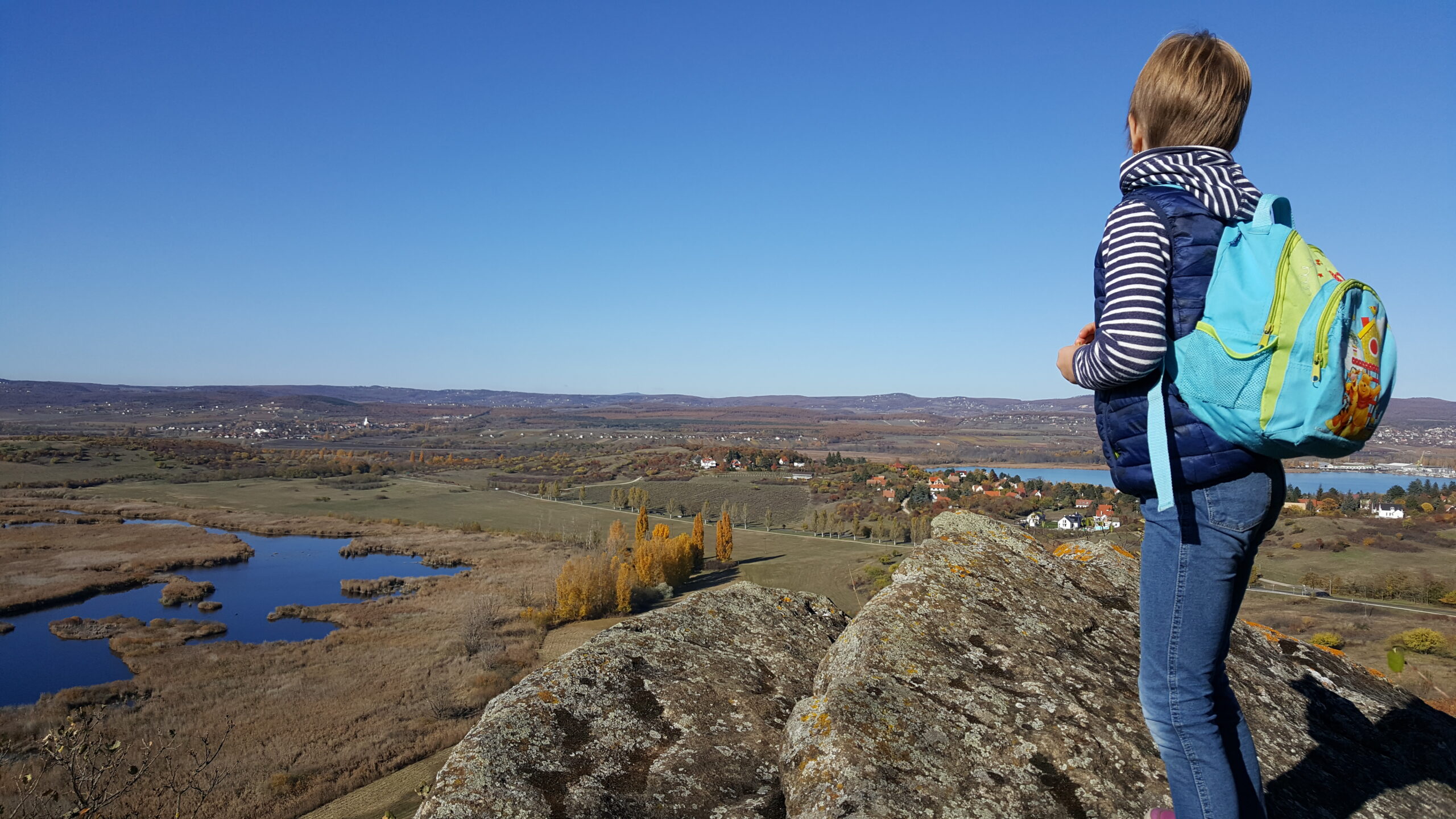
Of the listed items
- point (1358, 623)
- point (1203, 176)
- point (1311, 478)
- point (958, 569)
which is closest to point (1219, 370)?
point (1203, 176)

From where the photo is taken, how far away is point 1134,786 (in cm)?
366

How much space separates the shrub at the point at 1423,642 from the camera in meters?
32.5

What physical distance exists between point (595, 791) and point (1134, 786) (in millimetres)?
2735

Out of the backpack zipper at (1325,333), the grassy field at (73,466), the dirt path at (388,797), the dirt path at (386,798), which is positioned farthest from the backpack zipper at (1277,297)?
the grassy field at (73,466)

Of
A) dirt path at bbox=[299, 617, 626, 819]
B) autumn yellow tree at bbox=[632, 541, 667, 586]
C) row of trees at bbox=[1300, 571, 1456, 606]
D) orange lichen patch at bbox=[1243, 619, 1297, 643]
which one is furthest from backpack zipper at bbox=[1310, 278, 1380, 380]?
autumn yellow tree at bbox=[632, 541, 667, 586]

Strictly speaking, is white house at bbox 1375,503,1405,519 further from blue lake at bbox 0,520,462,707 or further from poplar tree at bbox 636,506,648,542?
blue lake at bbox 0,520,462,707

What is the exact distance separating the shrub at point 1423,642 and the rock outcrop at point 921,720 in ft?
126

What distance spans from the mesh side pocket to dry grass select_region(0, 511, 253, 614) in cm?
7014

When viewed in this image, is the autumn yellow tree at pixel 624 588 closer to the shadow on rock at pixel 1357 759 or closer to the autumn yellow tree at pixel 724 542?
the autumn yellow tree at pixel 724 542

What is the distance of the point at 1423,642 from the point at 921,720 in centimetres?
4326

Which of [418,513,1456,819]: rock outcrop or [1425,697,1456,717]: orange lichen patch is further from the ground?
[418,513,1456,819]: rock outcrop

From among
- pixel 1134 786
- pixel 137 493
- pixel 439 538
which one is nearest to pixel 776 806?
pixel 1134 786

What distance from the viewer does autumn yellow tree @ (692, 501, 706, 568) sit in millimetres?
69312

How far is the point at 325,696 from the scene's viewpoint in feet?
115
